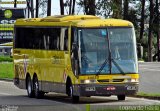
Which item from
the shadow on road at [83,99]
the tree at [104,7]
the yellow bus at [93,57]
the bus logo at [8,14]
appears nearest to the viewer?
the yellow bus at [93,57]

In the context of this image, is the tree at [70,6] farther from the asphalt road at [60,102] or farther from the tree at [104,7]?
the asphalt road at [60,102]

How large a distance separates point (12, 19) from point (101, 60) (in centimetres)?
6405

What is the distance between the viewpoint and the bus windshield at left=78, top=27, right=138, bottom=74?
82.1 feet

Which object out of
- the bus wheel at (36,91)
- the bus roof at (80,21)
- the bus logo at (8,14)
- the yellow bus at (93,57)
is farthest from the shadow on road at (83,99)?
the bus logo at (8,14)

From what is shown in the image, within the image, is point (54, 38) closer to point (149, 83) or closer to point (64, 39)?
point (64, 39)

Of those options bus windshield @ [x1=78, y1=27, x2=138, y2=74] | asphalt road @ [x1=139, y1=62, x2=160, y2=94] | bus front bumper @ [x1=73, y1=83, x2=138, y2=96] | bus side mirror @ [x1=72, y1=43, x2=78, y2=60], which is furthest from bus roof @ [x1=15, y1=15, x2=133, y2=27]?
asphalt road @ [x1=139, y1=62, x2=160, y2=94]

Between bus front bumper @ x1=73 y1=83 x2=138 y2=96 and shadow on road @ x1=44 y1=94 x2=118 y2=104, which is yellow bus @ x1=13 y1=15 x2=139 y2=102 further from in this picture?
shadow on road @ x1=44 y1=94 x2=118 y2=104

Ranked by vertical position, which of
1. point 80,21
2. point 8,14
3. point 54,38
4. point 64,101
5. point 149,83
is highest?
point 80,21

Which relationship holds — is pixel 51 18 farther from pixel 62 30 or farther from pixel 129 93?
pixel 129 93

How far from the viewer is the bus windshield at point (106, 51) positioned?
2502 cm

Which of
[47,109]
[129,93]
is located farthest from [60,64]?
[47,109]

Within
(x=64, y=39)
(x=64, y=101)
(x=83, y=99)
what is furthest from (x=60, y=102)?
(x=64, y=39)

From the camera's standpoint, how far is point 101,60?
82.3ft

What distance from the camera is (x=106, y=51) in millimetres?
25125
